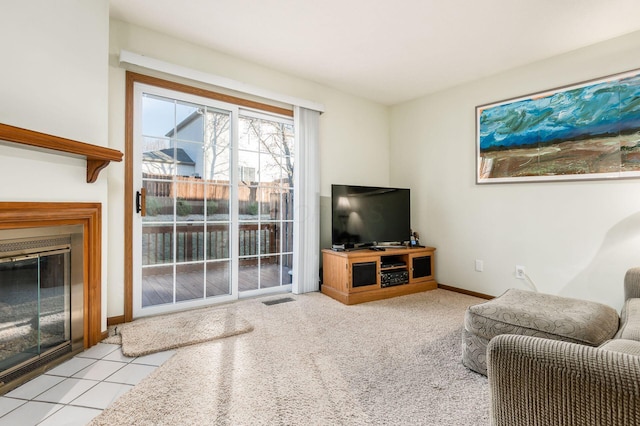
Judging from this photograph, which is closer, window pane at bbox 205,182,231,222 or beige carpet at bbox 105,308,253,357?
beige carpet at bbox 105,308,253,357

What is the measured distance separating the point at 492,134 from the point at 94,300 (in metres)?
4.02

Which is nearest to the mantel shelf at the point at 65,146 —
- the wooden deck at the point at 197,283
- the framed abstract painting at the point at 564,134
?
the wooden deck at the point at 197,283

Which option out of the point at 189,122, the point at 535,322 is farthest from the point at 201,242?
the point at 535,322

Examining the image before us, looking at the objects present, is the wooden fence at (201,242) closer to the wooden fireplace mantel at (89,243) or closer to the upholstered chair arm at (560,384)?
the wooden fireplace mantel at (89,243)

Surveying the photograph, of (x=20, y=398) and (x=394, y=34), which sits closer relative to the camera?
(x=20, y=398)

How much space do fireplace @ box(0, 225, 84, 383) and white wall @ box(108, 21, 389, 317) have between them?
456 millimetres

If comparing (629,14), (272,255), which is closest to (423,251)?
(272,255)

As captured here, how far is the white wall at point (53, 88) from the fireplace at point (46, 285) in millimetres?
113

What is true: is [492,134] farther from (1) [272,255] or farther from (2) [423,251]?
(1) [272,255]

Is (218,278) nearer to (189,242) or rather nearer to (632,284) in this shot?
(189,242)

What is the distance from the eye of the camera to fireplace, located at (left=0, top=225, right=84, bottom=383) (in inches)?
67.4

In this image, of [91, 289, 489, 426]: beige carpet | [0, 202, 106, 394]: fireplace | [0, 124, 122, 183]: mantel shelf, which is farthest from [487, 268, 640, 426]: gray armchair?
[0, 202, 106, 394]: fireplace

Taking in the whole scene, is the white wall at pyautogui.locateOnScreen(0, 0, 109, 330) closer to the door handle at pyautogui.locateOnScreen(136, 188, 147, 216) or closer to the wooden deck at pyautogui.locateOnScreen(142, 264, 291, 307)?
the door handle at pyautogui.locateOnScreen(136, 188, 147, 216)

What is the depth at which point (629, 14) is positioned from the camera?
7.66 feet
